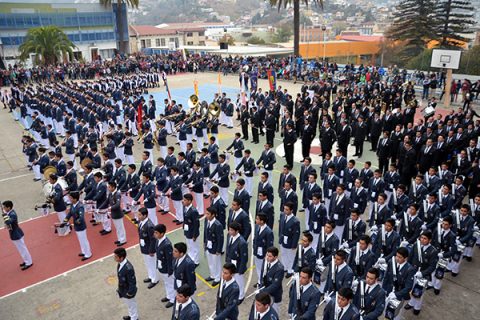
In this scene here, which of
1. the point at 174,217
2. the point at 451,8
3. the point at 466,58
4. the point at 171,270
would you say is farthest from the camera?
the point at 451,8

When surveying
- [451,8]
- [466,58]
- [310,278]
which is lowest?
[310,278]

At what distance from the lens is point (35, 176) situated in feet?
55.7

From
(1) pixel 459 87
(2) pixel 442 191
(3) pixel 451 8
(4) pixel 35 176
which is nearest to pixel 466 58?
(1) pixel 459 87

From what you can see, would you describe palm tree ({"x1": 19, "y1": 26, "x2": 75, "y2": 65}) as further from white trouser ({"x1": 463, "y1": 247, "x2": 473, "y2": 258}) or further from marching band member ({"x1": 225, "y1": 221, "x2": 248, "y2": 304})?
white trouser ({"x1": 463, "y1": 247, "x2": 473, "y2": 258})

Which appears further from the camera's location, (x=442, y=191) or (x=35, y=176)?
(x=35, y=176)

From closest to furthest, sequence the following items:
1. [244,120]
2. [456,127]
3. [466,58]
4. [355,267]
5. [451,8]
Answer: [355,267], [456,127], [244,120], [466,58], [451,8]

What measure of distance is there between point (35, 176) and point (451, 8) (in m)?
48.9

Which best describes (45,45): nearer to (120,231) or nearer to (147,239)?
(120,231)

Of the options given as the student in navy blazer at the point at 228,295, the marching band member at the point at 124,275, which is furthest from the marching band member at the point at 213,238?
the student in navy blazer at the point at 228,295

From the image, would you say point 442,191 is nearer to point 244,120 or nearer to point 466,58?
point 244,120

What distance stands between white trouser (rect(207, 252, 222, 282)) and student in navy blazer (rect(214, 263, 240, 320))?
252 centimetres

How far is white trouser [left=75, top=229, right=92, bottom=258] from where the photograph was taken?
1041 centimetres

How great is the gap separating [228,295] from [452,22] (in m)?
51.5

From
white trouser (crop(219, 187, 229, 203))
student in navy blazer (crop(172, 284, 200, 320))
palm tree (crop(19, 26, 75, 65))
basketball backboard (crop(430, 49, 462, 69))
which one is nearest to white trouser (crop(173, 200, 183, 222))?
white trouser (crop(219, 187, 229, 203))
